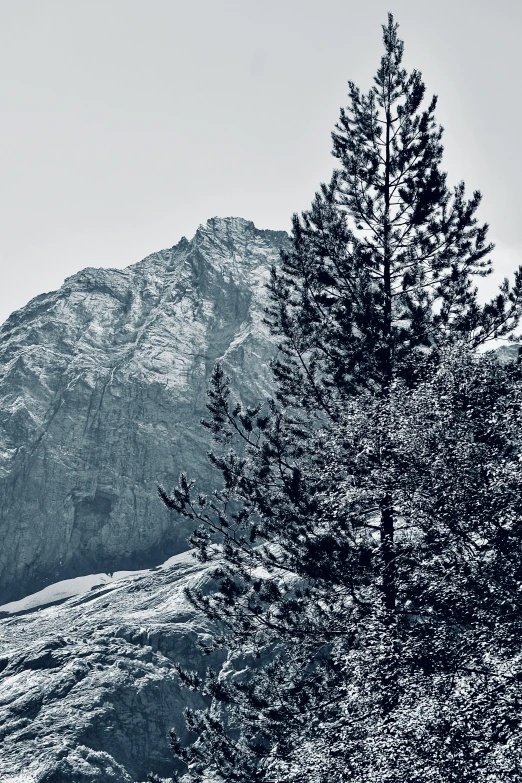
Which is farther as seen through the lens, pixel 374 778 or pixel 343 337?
pixel 343 337

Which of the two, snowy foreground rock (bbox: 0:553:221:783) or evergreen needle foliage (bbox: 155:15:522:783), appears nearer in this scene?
evergreen needle foliage (bbox: 155:15:522:783)

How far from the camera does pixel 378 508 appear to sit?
865 inches

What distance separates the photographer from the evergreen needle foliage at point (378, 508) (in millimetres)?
15078

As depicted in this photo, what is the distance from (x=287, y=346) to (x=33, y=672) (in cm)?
18861

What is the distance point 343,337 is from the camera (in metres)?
31.1

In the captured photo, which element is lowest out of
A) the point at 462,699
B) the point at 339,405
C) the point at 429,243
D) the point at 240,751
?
the point at 240,751

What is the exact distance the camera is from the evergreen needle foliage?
15078mm

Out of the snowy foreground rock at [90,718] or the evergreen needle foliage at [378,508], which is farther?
the snowy foreground rock at [90,718]

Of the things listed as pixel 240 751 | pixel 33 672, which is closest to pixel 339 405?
pixel 240 751

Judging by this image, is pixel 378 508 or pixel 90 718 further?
pixel 90 718

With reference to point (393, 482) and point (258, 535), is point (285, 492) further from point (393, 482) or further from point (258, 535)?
point (393, 482)

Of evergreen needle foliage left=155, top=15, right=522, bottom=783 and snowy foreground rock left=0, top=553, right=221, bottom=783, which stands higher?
evergreen needle foliage left=155, top=15, right=522, bottom=783

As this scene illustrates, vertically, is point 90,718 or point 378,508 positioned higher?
point 378,508

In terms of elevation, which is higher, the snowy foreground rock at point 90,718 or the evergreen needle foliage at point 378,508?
the evergreen needle foliage at point 378,508
